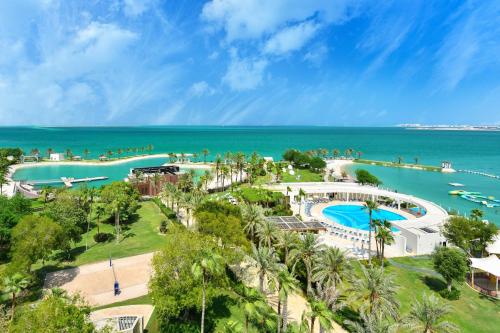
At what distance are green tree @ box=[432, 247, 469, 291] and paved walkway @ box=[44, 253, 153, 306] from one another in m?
33.4

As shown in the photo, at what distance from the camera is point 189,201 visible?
51031mm

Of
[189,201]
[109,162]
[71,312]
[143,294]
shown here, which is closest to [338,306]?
[143,294]

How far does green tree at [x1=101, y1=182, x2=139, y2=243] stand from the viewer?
48.9 meters

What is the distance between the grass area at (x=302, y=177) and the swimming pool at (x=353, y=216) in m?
29.3

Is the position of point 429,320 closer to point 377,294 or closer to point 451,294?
point 377,294

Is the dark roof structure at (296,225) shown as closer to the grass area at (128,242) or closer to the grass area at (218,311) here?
the grass area at (218,311)

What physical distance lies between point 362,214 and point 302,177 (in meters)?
39.1

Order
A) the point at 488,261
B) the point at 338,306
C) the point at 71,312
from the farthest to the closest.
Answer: the point at 488,261
the point at 338,306
the point at 71,312

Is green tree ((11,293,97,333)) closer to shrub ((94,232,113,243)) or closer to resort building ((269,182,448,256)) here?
shrub ((94,232,113,243))

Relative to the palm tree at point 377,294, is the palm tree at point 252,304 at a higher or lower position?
higher

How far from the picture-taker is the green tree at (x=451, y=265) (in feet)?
108

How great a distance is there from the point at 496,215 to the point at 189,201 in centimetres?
7155

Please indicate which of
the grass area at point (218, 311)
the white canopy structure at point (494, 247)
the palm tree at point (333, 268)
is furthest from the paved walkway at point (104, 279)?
the white canopy structure at point (494, 247)

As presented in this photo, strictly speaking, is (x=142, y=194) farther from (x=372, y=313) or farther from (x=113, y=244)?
(x=372, y=313)
